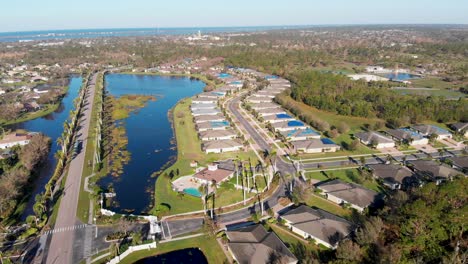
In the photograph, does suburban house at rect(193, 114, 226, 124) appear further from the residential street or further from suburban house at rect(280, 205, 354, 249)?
suburban house at rect(280, 205, 354, 249)

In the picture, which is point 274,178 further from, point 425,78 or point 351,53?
point 351,53

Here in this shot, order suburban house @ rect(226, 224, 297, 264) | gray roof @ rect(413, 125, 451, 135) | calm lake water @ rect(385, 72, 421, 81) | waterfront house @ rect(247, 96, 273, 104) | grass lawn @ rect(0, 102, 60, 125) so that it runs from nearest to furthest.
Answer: suburban house @ rect(226, 224, 297, 264), gray roof @ rect(413, 125, 451, 135), grass lawn @ rect(0, 102, 60, 125), waterfront house @ rect(247, 96, 273, 104), calm lake water @ rect(385, 72, 421, 81)

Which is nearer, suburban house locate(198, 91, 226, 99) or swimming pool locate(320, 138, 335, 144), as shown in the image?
swimming pool locate(320, 138, 335, 144)

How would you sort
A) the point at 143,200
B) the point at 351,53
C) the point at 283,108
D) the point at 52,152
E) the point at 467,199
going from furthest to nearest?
the point at 351,53, the point at 283,108, the point at 52,152, the point at 143,200, the point at 467,199

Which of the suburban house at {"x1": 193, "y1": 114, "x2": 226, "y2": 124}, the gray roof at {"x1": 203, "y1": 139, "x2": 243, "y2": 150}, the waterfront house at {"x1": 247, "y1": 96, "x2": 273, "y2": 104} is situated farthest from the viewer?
the waterfront house at {"x1": 247, "y1": 96, "x2": 273, "y2": 104}

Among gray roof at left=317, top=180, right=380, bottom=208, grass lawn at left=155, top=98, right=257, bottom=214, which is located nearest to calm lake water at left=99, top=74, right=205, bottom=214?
grass lawn at left=155, top=98, right=257, bottom=214

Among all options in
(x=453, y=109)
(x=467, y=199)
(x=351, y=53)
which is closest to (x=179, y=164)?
(x=467, y=199)
